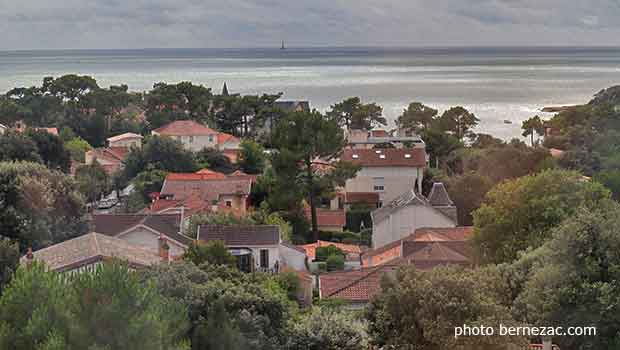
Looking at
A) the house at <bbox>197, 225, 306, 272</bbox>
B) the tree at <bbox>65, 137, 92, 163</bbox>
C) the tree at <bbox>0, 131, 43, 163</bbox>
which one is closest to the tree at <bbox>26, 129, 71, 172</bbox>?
the tree at <bbox>0, 131, 43, 163</bbox>

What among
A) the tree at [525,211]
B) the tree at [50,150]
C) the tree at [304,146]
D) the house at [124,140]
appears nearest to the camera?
the tree at [525,211]

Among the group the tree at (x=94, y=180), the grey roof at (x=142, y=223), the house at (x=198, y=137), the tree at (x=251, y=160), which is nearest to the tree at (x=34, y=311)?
the grey roof at (x=142, y=223)

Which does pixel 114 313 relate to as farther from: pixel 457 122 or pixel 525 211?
pixel 457 122

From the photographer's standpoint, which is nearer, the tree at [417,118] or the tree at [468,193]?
the tree at [468,193]

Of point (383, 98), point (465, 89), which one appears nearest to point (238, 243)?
point (383, 98)

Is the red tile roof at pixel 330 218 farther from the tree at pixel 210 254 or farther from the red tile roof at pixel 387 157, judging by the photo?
the tree at pixel 210 254

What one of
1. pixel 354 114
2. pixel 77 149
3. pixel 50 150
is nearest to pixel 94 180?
pixel 50 150
